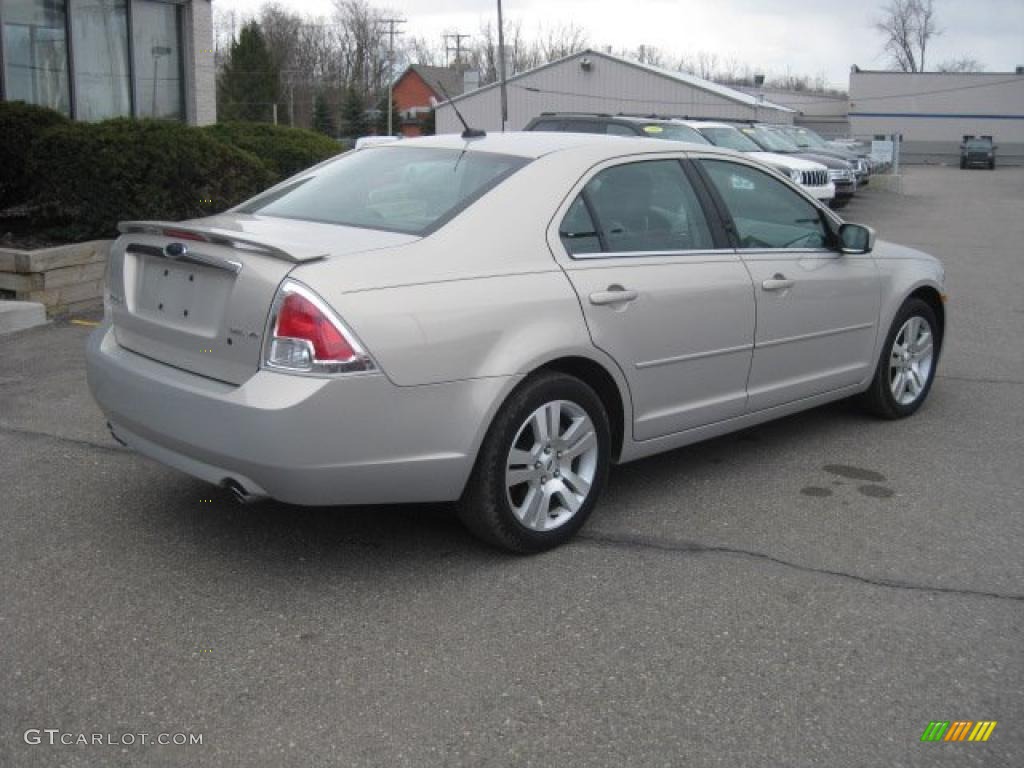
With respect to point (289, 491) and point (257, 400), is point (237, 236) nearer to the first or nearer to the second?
point (257, 400)

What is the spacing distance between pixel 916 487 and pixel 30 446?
14.3ft

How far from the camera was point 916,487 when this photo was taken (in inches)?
208

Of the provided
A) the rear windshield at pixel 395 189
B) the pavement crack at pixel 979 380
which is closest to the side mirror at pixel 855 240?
the rear windshield at pixel 395 189

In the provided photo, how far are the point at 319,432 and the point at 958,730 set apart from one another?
6.99 ft

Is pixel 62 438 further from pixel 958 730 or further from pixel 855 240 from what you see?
pixel 958 730

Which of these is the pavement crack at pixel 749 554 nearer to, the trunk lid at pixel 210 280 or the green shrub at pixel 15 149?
the trunk lid at pixel 210 280

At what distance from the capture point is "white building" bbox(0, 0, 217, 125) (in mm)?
13742

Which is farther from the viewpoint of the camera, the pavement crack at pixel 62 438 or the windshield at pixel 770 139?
the windshield at pixel 770 139

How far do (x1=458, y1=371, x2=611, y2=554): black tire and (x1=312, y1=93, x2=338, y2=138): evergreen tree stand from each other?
70.6m

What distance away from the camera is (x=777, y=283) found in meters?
5.25

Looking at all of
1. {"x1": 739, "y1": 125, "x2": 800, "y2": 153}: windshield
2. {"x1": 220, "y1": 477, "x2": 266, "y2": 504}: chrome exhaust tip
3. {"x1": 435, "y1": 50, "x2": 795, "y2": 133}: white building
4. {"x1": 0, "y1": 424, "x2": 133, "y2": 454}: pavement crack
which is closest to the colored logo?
{"x1": 220, "y1": 477, "x2": 266, "y2": 504}: chrome exhaust tip

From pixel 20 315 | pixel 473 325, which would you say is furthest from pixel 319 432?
pixel 20 315

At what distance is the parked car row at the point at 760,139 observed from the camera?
53.1 ft

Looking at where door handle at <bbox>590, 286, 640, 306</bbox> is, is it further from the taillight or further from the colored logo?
the colored logo
